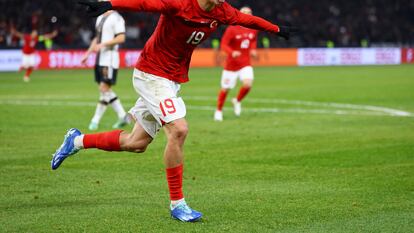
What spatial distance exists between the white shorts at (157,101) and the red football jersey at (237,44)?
11.3 m

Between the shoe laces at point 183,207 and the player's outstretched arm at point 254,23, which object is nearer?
the shoe laces at point 183,207

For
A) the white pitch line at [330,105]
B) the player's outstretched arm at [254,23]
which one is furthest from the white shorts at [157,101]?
the white pitch line at [330,105]

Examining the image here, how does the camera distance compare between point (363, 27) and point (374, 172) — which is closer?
point (374, 172)

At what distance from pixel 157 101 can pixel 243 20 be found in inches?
49.9

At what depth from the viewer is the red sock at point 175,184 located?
811cm

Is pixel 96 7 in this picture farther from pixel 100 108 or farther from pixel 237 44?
pixel 237 44

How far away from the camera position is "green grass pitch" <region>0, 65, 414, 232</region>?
792 centimetres

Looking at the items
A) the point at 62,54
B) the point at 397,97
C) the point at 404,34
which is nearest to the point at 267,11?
the point at 404,34

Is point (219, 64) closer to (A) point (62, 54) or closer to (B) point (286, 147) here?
(A) point (62, 54)

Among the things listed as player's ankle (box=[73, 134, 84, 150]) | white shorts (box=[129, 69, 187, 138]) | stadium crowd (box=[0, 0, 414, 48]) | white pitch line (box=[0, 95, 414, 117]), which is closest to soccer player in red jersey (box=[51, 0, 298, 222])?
white shorts (box=[129, 69, 187, 138])

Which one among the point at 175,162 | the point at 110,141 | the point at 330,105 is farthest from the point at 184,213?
the point at 330,105

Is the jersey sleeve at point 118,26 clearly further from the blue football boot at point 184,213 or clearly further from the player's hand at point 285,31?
the blue football boot at point 184,213

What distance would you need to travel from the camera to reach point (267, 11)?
5350 centimetres

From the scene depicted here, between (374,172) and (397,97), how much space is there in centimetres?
1424
